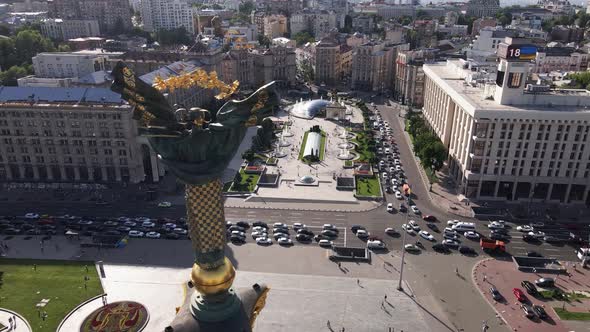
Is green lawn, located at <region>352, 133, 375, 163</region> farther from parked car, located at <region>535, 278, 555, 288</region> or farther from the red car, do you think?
the red car

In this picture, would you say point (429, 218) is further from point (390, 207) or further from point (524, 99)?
point (524, 99)

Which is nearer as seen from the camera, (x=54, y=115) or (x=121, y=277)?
(x=121, y=277)

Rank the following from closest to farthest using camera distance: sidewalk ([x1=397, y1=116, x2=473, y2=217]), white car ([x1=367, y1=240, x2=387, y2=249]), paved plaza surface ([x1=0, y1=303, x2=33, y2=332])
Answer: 1. paved plaza surface ([x1=0, y1=303, x2=33, y2=332])
2. white car ([x1=367, y1=240, x2=387, y2=249])
3. sidewalk ([x1=397, y1=116, x2=473, y2=217])

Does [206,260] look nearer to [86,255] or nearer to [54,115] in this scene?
[86,255]

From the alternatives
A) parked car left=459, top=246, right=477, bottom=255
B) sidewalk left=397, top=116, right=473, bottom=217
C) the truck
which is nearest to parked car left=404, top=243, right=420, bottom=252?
parked car left=459, top=246, right=477, bottom=255

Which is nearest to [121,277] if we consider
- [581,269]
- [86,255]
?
[86,255]

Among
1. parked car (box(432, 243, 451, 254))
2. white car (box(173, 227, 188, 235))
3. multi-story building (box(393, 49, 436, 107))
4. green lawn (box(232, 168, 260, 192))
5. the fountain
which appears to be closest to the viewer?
parked car (box(432, 243, 451, 254))

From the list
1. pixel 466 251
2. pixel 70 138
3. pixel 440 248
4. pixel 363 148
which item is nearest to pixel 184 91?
pixel 70 138
